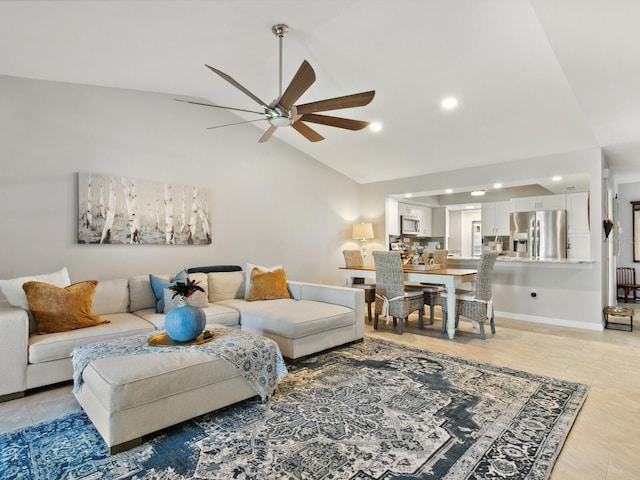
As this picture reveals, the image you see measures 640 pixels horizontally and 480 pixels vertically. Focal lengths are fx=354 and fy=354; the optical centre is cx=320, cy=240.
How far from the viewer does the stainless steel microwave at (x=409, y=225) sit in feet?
24.1

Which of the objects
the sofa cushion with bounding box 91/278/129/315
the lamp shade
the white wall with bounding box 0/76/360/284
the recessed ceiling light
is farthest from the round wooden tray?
the lamp shade

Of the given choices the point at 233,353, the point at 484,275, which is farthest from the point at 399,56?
the point at 233,353

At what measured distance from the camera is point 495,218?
756 cm

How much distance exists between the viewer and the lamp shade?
6.51m

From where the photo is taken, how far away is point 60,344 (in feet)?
9.06

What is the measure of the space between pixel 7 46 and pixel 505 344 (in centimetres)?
550

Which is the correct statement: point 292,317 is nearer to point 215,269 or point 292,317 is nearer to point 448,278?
point 215,269

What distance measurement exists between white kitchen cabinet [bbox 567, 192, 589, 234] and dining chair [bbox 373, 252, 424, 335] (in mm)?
3868

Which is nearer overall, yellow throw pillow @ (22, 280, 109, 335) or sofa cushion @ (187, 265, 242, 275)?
yellow throw pillow @ (22, 280, 109, 335)

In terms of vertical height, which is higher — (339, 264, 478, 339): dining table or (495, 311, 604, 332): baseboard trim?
(339, 264, 478, 339): dining table

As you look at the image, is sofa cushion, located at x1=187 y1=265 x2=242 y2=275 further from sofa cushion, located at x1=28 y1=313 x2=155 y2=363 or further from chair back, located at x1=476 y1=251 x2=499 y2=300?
chair back, located at x1=476 y1=251 x2=499 y2=300

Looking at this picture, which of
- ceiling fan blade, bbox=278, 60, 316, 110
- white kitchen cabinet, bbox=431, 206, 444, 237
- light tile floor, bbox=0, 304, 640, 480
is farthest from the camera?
white kitchen cabinet, bbox=431, 206, 444, 237

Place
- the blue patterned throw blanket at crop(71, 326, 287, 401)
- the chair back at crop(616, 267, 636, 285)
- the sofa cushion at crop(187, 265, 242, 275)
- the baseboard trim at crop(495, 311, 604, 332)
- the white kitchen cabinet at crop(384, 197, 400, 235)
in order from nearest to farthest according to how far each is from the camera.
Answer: the blue patterned throw blanket at crop(71, 326, 287, 401) → the sofa cushion at crop(187, 265, 242, 275) → the baseboard trim at crop(495, 311, 604, 332) → the white kitchen cabinet at crop(384, 197, 400, 235) → the chair back at crop(616, 267, 636, 285)

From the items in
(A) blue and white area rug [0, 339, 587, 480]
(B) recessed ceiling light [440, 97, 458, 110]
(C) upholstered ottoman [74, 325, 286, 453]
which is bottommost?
(A) blue and white area rug [0, 339, 587, 480]
